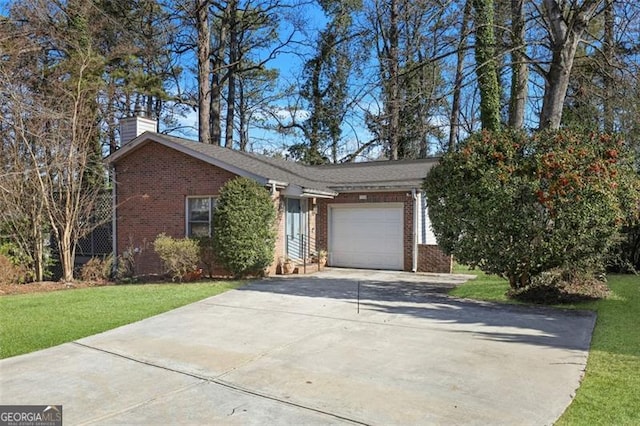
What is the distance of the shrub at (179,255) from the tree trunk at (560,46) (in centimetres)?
937

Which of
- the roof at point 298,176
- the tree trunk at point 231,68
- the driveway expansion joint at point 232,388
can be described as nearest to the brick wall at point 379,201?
the roof at point 298,176

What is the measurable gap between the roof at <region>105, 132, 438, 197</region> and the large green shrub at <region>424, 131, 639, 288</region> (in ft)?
15.2

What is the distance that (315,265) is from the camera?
15172mm

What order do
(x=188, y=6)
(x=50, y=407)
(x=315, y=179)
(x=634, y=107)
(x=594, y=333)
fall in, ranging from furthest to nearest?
(x=188, y=6) → (x=315, y=179) → (x=634, y=107) → (x=594, y=333) → (x=50, y=407)

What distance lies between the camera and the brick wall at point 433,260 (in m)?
14.1

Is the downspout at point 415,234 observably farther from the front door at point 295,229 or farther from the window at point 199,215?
the window at point 199,215

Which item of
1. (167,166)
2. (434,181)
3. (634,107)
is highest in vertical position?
(634,107)

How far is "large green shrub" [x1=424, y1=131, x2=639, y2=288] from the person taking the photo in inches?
330

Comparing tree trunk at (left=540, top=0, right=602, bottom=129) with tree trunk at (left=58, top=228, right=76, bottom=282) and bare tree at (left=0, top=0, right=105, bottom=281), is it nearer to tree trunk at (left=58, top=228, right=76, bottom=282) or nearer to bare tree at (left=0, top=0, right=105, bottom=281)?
bare tree at (left=0, top=0, right=105, bottom=281)

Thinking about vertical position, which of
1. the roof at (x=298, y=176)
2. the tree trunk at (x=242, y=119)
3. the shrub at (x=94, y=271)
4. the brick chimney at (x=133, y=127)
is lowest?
the shrub at (x=94, y=271)

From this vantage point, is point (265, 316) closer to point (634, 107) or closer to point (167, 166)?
point (167, 166)

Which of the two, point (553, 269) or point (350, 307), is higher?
point (553, 269)

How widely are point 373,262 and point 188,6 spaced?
1588cm

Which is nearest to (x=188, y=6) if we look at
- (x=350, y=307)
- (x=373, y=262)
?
(x=373, y=262)
